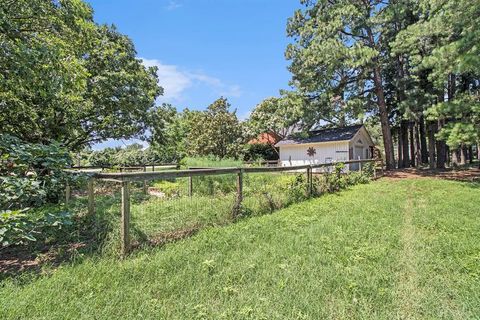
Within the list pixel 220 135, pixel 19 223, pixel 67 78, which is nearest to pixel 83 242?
pixel 19 223

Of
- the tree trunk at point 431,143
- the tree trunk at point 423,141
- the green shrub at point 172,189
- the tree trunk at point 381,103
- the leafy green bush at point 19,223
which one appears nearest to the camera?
the leafy green bush at point 19,223

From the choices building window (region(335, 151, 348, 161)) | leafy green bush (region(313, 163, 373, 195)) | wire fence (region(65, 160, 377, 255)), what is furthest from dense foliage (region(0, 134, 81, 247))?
building window (region(335, 151, 348, 161))

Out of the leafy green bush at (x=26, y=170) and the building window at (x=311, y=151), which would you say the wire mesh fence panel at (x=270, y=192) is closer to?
the leafy green bush at (x=26, y=170)

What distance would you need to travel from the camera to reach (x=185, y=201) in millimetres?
5641

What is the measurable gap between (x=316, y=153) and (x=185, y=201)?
16883 mm

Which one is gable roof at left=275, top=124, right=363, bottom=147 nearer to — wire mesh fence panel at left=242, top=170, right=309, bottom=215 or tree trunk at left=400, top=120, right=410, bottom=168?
tree trunk at left=400, top=120, right=410, bottom=168

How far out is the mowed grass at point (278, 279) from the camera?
2.68 m

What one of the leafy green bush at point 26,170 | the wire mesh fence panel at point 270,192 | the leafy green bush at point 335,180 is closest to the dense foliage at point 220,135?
the leafy green bush at point 335,180

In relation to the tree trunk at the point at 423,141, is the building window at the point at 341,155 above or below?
below

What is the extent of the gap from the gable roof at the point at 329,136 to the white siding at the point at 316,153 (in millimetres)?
299

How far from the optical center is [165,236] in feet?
15.8

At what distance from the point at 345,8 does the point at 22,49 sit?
1781 centimetres

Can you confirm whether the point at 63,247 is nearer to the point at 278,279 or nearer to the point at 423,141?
the point at 278,279

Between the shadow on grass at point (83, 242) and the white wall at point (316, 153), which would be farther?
the white wall at point (316, 153)
